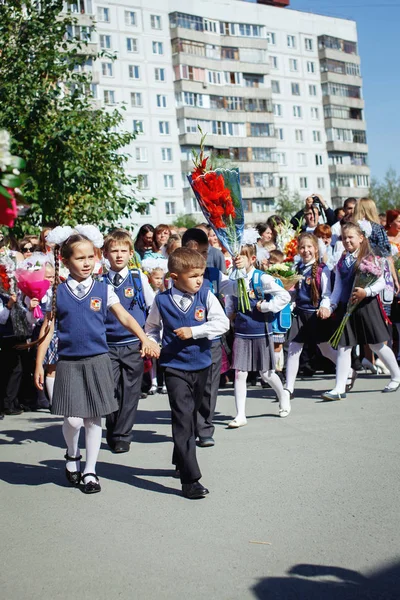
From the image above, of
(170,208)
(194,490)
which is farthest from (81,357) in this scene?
(170,208)

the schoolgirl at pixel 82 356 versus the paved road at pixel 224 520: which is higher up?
the schoolgirl at pixel 82 356

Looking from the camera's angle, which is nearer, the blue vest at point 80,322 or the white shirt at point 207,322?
the white shirt at point 207,322

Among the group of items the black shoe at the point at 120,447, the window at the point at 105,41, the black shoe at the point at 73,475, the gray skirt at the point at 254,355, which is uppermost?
the window at the point at 105,41

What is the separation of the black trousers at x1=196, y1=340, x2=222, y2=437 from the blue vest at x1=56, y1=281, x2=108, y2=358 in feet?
4.68

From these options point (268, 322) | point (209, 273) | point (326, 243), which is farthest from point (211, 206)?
point (326, 243)

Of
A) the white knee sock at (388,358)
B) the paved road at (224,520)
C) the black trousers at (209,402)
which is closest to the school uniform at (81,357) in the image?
the paved road at (224,520)

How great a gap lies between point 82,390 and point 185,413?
2.79 ft

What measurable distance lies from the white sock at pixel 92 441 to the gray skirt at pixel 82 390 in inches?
4.6

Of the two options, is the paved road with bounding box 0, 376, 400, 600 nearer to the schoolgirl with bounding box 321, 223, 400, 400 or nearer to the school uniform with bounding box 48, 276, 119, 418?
the school uniform with bounding box 48, 276, 119, 418

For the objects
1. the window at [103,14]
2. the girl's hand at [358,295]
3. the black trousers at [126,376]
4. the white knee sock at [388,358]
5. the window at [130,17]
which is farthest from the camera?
the window at [130,17]

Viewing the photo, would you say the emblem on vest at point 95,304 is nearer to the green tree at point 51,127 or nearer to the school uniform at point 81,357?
the school uniform at point 81,357

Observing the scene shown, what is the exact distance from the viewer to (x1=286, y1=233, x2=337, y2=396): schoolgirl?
10.9 meters

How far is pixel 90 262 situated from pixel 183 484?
188cm

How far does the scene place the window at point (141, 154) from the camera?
219 ft
